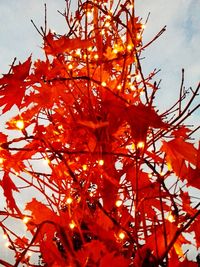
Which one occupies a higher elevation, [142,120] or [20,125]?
[20,125]

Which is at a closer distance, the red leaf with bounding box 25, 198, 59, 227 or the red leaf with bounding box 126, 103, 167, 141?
the red leaf with bounding box 126, 103, 167, 141

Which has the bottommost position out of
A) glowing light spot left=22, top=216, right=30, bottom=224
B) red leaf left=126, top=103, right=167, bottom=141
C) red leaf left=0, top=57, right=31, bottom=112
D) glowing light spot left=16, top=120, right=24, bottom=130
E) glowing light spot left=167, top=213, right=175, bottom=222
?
glowing light spot left=167, top=213, right=175, bottom=222

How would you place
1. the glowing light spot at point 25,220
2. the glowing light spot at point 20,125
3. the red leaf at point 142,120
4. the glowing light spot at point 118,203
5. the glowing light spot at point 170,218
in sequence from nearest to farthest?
1. the red leaf at point 142,120
2. the glowing light spot at point 170,218
3. the glowing light spot at point 25,220
4. the glowing light spot at point 20,125
5. the glowing light spot at point 118,203

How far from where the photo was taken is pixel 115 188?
7.86ft

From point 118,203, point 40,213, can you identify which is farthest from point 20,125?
point 118,203

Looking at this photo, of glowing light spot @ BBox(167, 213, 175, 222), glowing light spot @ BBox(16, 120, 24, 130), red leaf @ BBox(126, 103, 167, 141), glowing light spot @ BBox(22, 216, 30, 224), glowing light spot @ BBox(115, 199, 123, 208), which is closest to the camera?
red leaf @ BBox(126, 103, 167, 141)

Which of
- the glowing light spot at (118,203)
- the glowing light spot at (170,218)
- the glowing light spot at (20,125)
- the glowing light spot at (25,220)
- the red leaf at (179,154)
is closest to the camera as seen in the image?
the red leaf at (179,154)

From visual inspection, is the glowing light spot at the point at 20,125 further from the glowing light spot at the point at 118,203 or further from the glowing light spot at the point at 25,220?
the glowing light spot at the point at 118,203

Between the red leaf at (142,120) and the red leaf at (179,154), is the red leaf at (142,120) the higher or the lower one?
the higher one

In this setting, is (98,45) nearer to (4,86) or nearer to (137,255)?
(4,86)

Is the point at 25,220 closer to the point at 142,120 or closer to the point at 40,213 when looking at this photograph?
the point at 40,213

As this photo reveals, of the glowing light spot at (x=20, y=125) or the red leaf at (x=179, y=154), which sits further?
the glowing light spot at (x=20, y=125)

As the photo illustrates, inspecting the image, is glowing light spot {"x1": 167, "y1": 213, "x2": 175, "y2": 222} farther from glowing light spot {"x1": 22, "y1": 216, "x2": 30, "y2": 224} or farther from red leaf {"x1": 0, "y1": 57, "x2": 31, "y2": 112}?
red leaf {"x1": 0, "y1": 57, "x2": 31, "y2": 112}

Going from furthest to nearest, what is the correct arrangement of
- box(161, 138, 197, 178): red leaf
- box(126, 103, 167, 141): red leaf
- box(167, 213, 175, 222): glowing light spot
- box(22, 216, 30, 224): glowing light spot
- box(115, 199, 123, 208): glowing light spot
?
box(115, 199, 123, 208): glowing light spot, box(22, 216, 30, 224): glowing light spot, box(167, 213, 175, 222): glowing light spot, box(161, 138, 197, 178): red leaf, box(126, 103, 167, 141): red leaf
